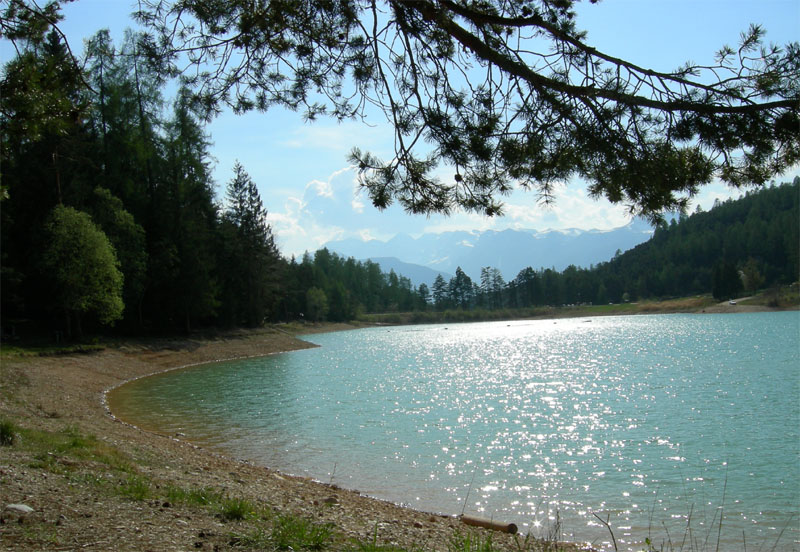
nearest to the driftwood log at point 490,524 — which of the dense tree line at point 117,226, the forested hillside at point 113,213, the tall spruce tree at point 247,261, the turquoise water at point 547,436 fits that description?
the turquoise water at point 547,436

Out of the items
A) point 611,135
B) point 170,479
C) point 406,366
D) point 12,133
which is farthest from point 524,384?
point 12,133

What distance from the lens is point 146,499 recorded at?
6.65m

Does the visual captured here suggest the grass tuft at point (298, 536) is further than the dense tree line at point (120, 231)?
No

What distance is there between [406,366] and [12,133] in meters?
34.1

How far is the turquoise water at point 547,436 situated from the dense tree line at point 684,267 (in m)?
116

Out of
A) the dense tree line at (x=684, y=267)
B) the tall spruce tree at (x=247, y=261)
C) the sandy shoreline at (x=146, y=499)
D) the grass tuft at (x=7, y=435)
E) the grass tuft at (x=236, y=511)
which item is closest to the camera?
the sandy shoreline at (x=146, y=499)

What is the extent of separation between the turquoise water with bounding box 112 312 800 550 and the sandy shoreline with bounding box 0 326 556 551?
1.69m

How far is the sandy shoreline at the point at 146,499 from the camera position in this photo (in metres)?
5.20

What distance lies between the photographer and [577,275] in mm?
179875

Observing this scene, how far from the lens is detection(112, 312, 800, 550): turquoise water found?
33.6 ft

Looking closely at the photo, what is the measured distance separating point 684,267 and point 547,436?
157 meters

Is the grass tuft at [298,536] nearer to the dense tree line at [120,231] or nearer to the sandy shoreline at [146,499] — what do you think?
the sandy shoreline at [146,499]

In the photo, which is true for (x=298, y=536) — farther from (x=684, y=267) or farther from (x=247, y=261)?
(x=684, y=267)

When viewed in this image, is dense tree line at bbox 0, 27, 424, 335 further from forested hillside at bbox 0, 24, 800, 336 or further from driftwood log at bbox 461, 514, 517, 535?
driftwood log at bbox 461, 514, 517, 535
